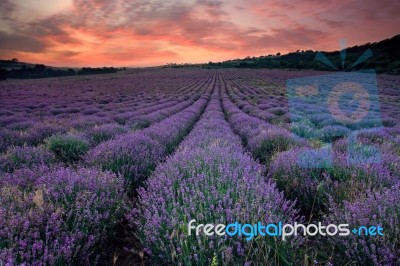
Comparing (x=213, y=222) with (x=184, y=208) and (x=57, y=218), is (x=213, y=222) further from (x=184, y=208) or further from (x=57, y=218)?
(x=57, y=218)

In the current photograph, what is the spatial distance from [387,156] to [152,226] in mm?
3707

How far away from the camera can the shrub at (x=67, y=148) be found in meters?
5.85

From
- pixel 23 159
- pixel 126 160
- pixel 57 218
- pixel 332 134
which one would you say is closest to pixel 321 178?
pixel 126 160

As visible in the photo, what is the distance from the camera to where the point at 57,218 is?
7.83 ft

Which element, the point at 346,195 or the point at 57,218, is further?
the point at 346,195

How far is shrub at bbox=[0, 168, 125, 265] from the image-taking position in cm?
196

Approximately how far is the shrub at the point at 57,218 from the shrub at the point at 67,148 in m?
2.39

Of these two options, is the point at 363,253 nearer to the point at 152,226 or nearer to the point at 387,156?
the point at 152,226

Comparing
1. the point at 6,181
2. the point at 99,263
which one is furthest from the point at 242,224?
the point at 6,181

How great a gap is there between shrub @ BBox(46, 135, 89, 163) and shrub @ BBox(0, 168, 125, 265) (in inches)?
94.0

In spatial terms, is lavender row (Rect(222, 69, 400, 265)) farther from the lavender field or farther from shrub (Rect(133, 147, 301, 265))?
shrub (Rect(133, 147, 301, 265))

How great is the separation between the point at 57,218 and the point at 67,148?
3958 millimetres

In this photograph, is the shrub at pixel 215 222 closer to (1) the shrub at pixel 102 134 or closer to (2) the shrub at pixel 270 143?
(2) the shrub at pixel 270 143

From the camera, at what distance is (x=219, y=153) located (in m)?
4.10
